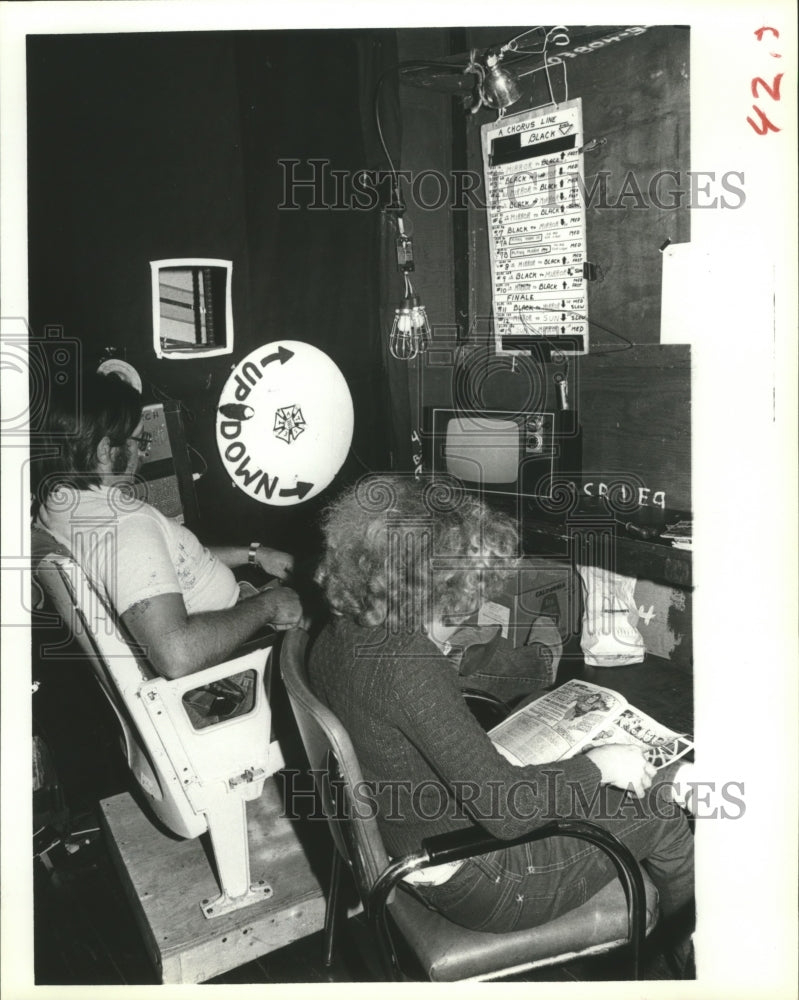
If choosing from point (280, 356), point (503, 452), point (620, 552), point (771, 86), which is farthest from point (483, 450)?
point (771, 86)

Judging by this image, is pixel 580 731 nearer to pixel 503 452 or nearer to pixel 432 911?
pixel 432 911

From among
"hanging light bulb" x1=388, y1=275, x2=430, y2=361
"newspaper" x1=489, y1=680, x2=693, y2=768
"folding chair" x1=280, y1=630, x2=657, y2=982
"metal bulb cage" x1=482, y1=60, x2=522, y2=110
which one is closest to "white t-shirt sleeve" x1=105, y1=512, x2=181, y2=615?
"folding chair" x1=280, y1=630, x2=657, y2=982

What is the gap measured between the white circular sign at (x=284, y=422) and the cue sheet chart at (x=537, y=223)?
2.27 feet

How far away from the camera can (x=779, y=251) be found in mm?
1532

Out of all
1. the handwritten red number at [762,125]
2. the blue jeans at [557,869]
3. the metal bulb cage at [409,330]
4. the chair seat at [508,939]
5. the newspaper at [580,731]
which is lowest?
the chair seat at [508,939]

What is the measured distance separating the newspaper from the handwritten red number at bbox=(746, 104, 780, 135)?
124 cm

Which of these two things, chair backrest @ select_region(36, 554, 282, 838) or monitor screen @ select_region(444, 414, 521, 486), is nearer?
chair backrest @ select_region(36, 554, 282, 838)

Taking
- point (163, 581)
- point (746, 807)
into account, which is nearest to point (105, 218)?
point (163, 581)

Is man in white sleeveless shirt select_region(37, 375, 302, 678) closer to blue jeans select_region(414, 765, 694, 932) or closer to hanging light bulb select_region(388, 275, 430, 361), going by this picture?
blue jeans select_region(414, 765, 694, 932)

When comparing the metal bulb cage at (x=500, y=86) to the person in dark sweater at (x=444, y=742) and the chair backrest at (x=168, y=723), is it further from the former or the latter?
the chair backrest at (x=168, y=723)

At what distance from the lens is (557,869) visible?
54.0 inches

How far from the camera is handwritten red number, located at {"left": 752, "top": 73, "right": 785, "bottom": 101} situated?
1492mm

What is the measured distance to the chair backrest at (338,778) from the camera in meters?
1.21

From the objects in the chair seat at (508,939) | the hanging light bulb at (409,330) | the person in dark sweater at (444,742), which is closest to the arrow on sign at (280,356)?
the hanging light bulb at (409,330)
